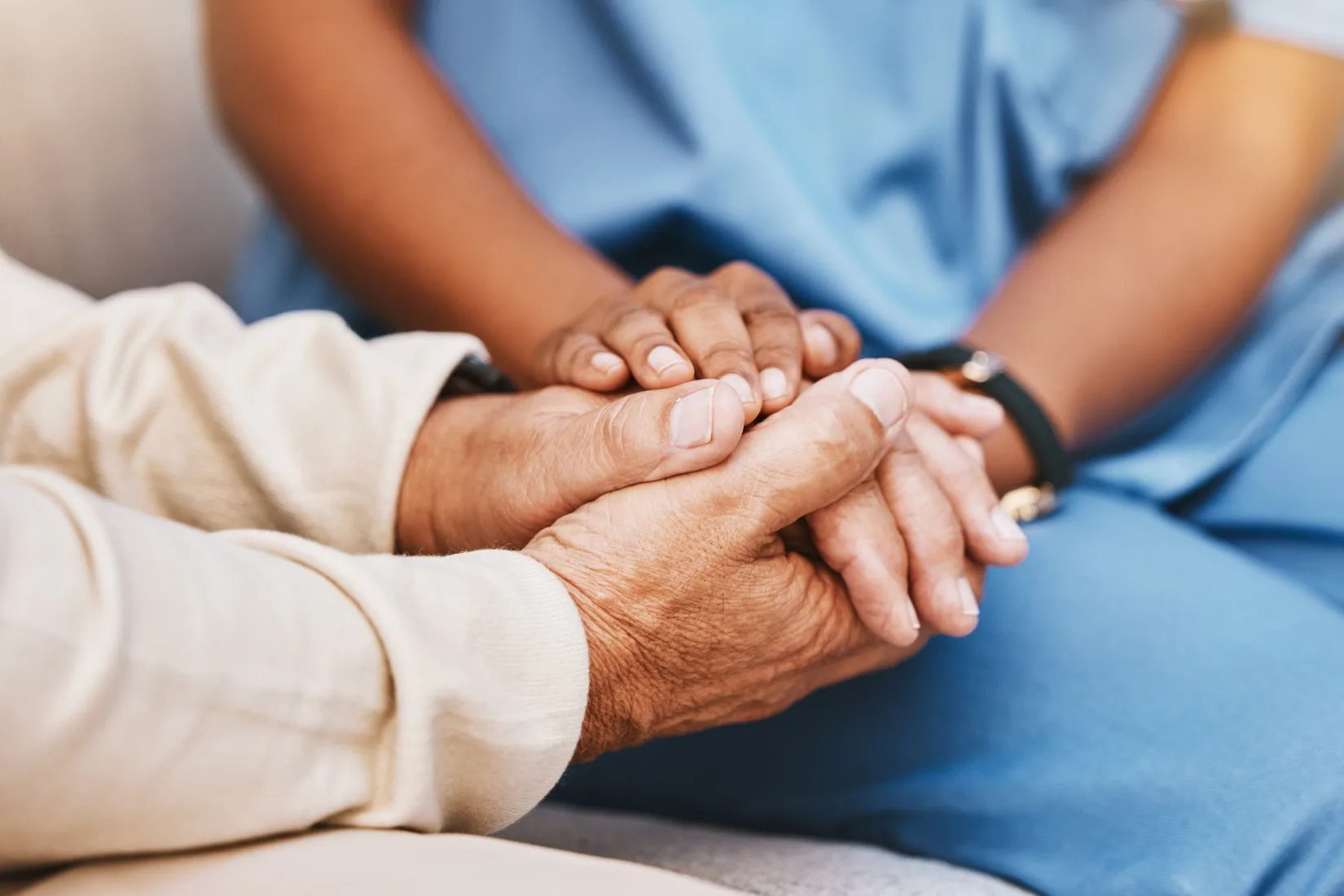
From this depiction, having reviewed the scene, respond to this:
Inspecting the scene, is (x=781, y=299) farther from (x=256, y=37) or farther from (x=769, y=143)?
(x=256, y=37)

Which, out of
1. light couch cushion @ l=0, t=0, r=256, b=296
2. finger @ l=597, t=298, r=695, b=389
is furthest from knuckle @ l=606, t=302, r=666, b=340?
light couch cushion @ l=0, t=0, r=256, b=296

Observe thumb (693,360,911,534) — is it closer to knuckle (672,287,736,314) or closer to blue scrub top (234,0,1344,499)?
knuckle (672,287,736,314)

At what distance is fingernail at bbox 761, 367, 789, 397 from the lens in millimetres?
516

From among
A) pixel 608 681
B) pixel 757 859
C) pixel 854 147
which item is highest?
pixel 854 147

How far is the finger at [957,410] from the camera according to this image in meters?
0.59

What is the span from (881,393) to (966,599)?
0.37 ft

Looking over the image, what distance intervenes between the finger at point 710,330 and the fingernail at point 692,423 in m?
0.03

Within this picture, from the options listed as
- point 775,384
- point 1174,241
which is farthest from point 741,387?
point 1174,241

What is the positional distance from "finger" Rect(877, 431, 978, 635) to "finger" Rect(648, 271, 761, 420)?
0.09 m

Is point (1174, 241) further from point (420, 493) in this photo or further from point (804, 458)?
point (420, 493)

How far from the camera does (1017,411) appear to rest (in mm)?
662

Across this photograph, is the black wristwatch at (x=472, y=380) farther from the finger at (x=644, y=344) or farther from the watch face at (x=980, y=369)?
the watch face at (x=980, y=369)

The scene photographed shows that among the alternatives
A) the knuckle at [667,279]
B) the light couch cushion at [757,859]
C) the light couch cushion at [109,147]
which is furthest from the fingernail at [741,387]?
the light couch cushion at [109,147]

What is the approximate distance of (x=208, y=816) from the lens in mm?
333
